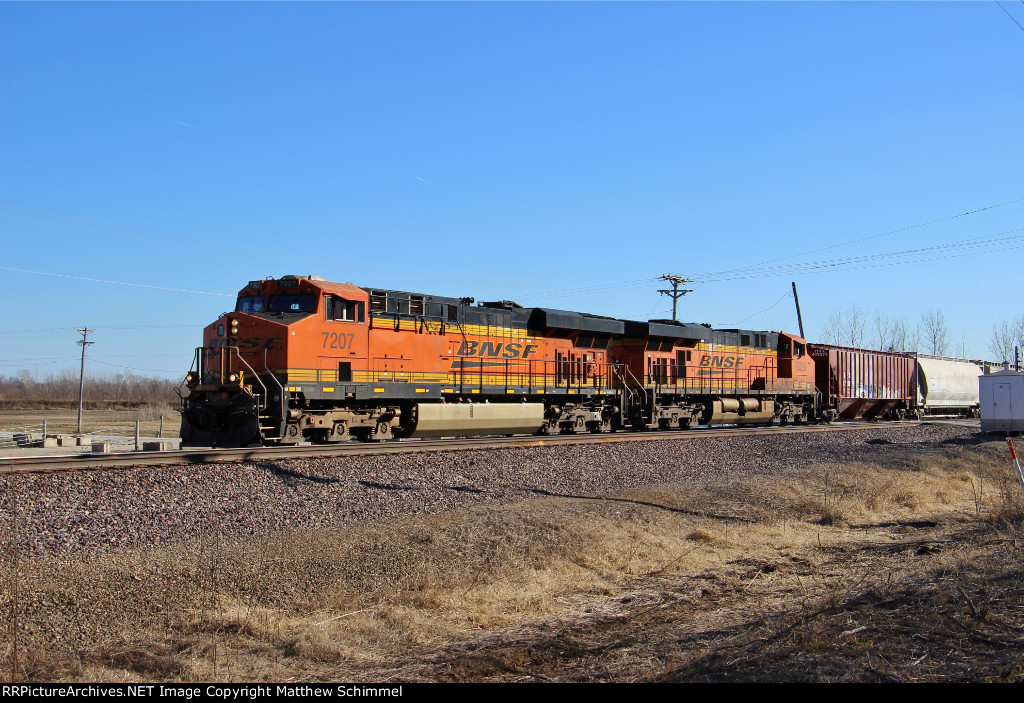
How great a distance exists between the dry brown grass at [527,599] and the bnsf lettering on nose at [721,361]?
1581 cm

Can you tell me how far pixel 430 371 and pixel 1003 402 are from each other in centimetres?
2045

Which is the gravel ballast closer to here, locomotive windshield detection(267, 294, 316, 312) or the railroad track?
the railroad track

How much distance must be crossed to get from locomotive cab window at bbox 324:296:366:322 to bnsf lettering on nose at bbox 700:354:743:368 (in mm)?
14640

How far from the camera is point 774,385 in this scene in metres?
29.7

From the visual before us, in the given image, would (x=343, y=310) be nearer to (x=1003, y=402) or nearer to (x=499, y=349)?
(x=499, y=349)

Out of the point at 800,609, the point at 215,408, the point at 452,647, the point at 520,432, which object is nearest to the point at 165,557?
the point at 452,647

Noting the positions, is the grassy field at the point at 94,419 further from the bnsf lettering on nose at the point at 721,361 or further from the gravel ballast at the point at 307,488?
the gravel ballast at the point at 307,488

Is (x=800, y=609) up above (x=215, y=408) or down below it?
below

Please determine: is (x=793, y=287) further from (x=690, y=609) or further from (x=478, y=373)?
(x=690, y=609)

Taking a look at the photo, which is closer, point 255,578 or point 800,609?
point 800,609

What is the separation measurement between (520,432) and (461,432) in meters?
2.04

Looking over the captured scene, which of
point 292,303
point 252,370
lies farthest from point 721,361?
point 252,370

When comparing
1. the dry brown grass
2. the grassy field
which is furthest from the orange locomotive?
the grassy field

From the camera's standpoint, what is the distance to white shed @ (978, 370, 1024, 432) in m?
25.3
